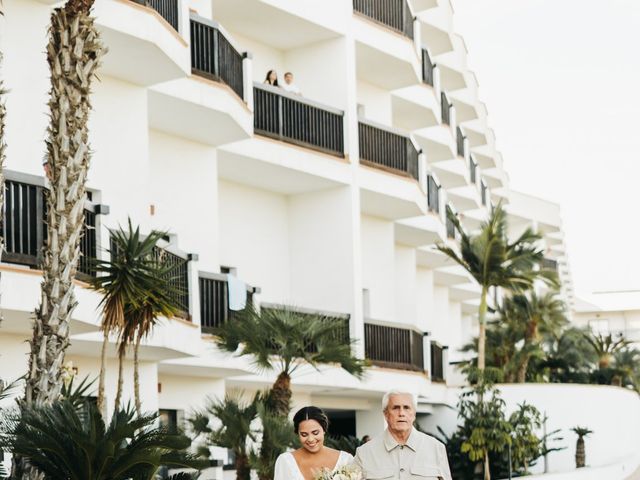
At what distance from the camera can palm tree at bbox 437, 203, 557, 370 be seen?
34.1 metres

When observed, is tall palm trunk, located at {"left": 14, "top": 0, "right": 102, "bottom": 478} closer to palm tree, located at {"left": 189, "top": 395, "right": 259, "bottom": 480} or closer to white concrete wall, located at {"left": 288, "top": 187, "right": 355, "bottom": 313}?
palm tree, located at {"left": 189, "top": 395, "right": 259, "bottom": 480}

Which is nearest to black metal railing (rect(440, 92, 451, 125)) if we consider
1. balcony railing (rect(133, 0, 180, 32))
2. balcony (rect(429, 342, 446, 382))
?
balcony (rect(429, 342, 446, 382))

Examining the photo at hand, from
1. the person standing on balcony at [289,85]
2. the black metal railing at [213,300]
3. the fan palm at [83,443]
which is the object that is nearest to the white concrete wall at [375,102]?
the person standing on balcony at [289,85]

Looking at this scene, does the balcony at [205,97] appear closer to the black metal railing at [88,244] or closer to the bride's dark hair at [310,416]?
the black metal railing at [88,244]

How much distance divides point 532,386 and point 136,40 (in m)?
18.4

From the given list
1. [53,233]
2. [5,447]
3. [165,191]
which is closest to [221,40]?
[165,191]

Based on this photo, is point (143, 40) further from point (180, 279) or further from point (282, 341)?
point (282, 341)

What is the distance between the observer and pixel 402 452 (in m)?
8.39

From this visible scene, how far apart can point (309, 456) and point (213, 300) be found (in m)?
15.9

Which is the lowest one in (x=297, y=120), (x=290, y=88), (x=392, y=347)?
(x=392, y=347)

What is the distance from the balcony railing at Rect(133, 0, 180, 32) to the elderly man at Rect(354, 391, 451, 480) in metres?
13.2

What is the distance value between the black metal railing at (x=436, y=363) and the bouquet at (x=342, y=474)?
1076 inches

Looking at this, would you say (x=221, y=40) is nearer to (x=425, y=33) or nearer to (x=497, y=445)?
(x=497, y=445)

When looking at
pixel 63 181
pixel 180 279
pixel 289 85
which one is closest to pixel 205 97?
pixel 180 279
